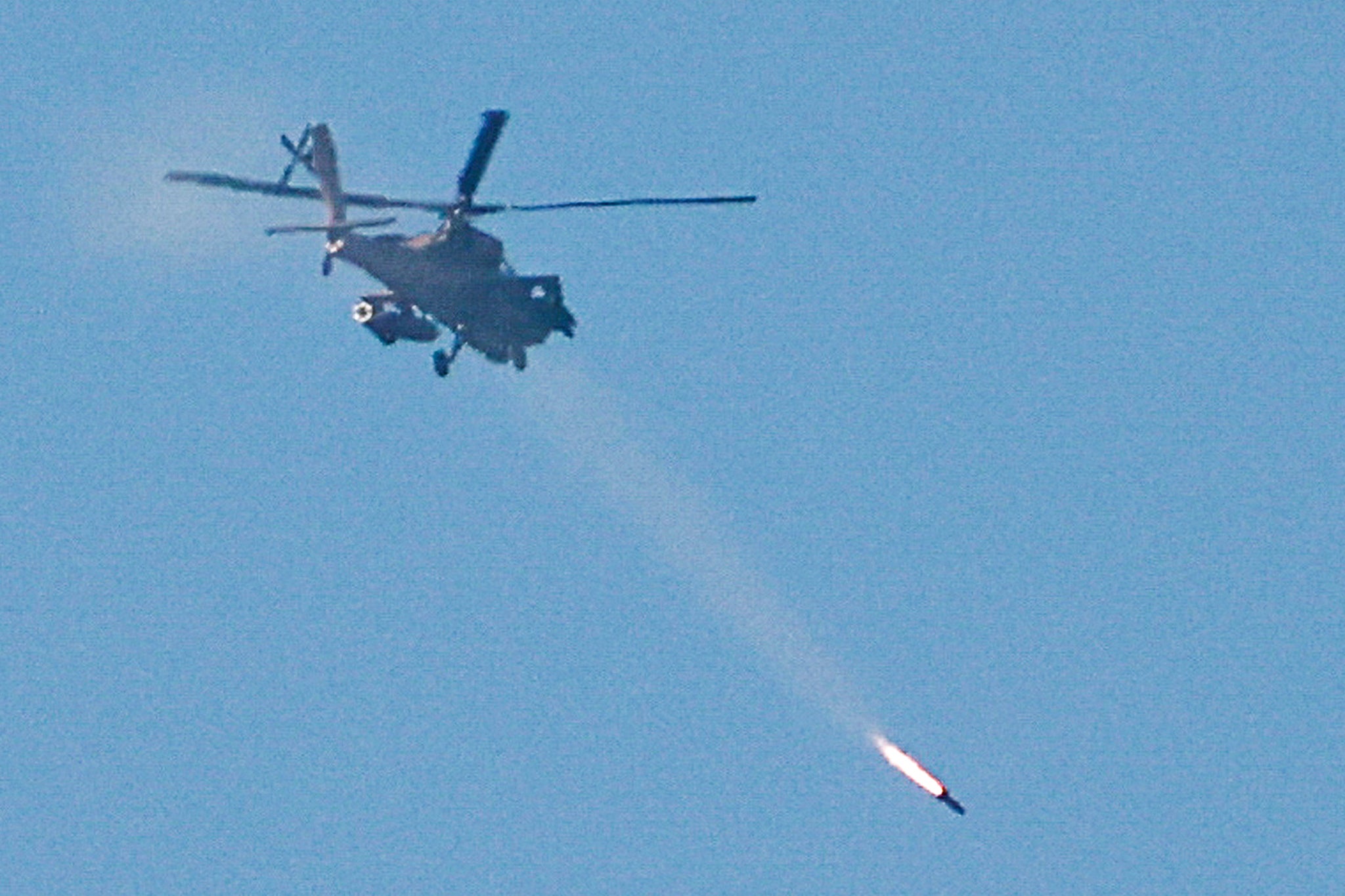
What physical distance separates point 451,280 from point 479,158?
4.62 m

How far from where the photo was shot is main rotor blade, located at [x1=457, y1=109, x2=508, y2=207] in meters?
115

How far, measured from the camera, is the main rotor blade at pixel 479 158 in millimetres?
115375

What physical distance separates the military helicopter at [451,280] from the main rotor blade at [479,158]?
34 millimetres

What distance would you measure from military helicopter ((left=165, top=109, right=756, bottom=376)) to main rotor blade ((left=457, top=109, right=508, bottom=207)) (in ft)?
0.11

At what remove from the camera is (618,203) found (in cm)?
11294

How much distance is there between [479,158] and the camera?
11712 centimetres

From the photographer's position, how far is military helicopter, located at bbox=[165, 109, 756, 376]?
117562 millimetres

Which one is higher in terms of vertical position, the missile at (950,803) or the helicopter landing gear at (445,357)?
the helicopter landing gear at (445,357)

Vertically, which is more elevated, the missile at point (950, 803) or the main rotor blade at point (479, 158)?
the main rotor blade at point (479, 158)

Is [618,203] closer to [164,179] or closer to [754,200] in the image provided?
[754,200]

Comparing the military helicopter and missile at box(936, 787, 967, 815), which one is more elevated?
the military helicopter

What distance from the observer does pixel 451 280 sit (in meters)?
118

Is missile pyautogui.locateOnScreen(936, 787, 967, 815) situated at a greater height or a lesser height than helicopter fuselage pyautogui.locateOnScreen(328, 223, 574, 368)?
lesser

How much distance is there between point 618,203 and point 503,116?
550 centimetres
